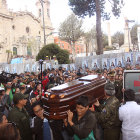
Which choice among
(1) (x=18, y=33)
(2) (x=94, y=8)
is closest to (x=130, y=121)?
(2) (x=94, y=8)

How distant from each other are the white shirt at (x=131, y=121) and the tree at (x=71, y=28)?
2943 cm

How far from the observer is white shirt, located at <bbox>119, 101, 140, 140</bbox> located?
2.59 meters

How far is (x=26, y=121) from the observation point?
2.78 metres

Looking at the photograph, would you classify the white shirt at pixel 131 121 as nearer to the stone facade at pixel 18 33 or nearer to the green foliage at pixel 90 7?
the green foliage at pixel 90 7

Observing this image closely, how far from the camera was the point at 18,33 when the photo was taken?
141 feet

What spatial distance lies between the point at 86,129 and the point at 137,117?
3.06ft

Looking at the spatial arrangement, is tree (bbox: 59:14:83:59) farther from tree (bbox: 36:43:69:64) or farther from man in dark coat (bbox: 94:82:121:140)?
man in dark coat (bbox: 94:82:121:140)

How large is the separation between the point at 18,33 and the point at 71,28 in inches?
714

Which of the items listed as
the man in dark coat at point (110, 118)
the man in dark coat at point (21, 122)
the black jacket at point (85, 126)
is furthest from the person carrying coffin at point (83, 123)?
the man in dark coat at point (21, 122)

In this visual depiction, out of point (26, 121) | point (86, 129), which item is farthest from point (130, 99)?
point (26, 121)

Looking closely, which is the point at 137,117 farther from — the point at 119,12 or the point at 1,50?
the point at 1,50

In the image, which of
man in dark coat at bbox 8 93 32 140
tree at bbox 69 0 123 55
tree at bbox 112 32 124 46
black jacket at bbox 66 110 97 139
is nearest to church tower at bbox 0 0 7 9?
tree at bbox 69 0 123 55

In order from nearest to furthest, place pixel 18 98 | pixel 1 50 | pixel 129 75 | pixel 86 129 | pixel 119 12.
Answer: pixel 86 129
pixel 18 98
pixel 129 75
pixel 119 12
pixel 1 50

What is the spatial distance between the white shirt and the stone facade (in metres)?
37.7
